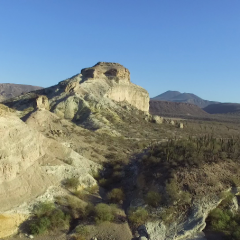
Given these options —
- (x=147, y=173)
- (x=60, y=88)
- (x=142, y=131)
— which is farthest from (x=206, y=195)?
(x=60, y=88)

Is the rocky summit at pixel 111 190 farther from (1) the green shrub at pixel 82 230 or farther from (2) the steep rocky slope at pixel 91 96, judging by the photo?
(2) the steep rocky slope at pixel 91 96

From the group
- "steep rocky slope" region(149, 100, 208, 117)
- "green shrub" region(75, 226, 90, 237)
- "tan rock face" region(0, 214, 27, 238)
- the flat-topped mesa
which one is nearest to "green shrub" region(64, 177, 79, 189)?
"green shrub" region(75, 226, 90, 237)

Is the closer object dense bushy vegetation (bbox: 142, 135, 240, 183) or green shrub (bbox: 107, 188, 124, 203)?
green shrub (bbox: 107, 188, 124, 203)

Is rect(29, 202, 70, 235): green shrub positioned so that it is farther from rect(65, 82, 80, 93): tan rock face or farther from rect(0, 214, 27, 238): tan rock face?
rect(65, 82, 80, 93): tan rock face

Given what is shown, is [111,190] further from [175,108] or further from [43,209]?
[175,108]

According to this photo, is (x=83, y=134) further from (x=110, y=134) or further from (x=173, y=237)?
(x=173, y=237)
